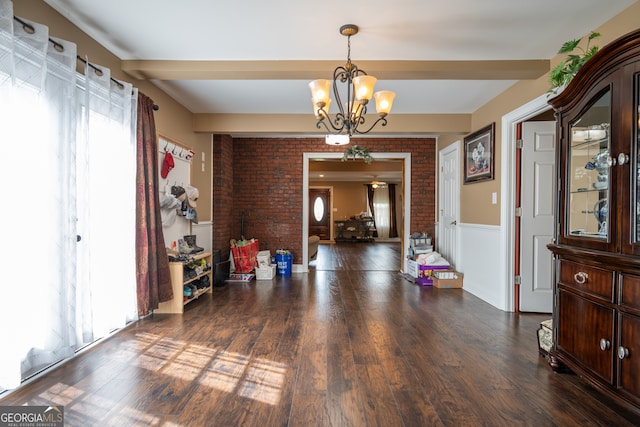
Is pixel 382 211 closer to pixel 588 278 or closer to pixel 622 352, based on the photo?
pixel 588 278

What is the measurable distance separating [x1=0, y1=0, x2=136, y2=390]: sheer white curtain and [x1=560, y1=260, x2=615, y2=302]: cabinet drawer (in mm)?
3189

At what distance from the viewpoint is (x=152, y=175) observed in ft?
10.2

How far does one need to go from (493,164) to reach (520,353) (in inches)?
87.3

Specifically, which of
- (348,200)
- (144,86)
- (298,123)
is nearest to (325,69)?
(298,123)

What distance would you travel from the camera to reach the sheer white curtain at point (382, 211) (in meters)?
12.6

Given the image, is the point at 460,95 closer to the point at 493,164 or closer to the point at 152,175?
the point at 493,164

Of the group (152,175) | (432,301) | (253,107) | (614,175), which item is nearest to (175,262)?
(152,175)

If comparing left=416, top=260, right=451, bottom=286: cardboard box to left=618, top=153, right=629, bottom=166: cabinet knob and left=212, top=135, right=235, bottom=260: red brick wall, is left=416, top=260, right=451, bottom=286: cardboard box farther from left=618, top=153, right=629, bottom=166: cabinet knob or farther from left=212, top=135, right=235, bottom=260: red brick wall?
left=618, top=153, right=629, bottom=166: cabinet knob

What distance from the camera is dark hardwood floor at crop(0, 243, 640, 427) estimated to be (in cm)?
168

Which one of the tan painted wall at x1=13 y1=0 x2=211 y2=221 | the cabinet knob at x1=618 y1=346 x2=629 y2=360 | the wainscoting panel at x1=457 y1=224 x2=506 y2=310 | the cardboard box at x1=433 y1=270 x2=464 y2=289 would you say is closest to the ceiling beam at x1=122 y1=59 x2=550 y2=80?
the tan painted wall at x1=13 y1=0 x2=211 y2=221

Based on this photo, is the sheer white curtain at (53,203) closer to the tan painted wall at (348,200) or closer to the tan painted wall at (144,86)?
the tan painted wall at (144,86)

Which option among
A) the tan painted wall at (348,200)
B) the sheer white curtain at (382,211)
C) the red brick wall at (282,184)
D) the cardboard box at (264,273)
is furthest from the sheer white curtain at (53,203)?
the sheer white curtain at (382,211)

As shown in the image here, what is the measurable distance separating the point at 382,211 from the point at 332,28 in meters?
10.6

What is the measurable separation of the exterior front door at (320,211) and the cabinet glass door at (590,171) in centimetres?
1027
